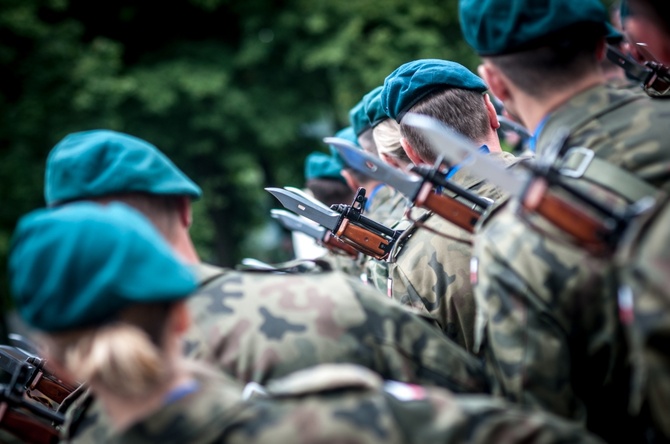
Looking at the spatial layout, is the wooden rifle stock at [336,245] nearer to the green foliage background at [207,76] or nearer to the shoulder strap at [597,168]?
the shoulder strap at [597,168]

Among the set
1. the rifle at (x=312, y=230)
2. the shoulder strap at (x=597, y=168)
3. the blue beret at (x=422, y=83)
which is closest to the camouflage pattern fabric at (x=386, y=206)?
the rifle at (x=312, y=230)

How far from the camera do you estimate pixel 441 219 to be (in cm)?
317

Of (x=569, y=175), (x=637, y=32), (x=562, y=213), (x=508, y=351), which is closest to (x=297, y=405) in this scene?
(x=508, y=351)

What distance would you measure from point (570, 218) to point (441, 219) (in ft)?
4.28

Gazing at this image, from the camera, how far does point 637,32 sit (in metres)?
2.00

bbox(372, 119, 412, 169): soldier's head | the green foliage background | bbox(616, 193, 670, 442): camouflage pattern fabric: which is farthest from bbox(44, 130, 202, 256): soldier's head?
the green foliage background

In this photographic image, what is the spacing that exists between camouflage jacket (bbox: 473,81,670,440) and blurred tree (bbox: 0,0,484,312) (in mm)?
10798

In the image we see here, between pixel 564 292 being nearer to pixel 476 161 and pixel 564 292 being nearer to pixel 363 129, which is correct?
pixel 476 161

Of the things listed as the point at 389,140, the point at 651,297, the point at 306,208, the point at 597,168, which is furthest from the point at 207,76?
the point at 651,297

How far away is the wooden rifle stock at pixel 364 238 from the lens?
145 inches

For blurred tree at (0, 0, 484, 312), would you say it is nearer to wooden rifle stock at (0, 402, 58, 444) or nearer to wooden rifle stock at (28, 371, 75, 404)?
wooden rifle stock at (28, 371, 75, 404)

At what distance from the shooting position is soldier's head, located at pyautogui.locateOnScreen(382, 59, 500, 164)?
3191mm

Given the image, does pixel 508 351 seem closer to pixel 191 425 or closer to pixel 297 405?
pixel 297 405

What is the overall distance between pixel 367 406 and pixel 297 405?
0.15m
